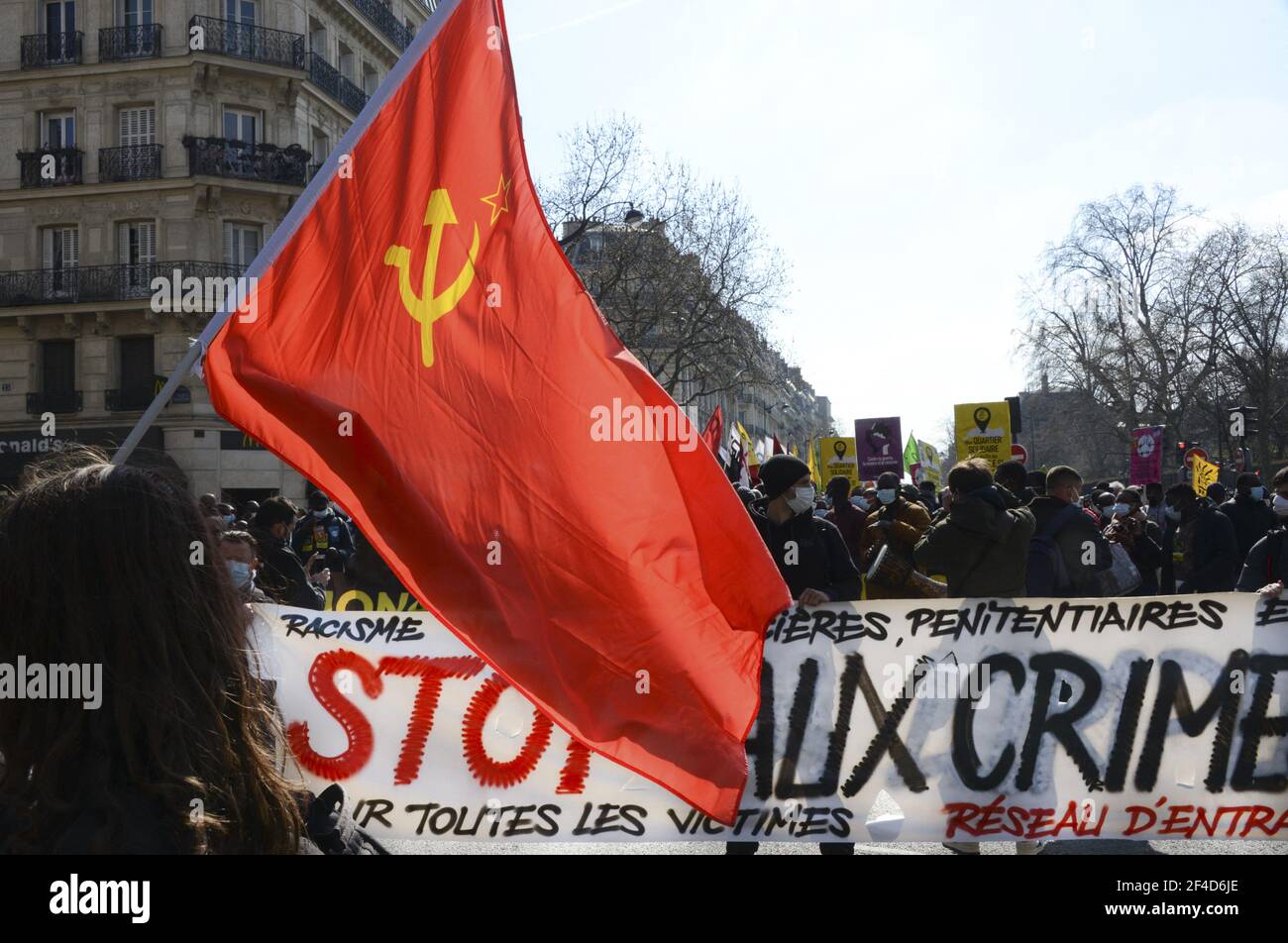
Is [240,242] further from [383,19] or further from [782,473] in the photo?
[782,473]

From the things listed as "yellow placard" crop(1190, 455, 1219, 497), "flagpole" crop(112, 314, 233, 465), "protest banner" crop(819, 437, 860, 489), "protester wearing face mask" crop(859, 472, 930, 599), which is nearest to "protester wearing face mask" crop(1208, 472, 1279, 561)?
"protester wearing face mask" crop(859, 472, 930, 599)

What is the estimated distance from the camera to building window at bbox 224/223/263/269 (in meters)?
33.5

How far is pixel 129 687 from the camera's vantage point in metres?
1.55

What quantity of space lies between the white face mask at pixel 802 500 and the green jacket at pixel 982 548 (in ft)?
2.93

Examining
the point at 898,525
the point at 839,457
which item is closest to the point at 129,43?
the point at 839,457

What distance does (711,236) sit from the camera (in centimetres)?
3678

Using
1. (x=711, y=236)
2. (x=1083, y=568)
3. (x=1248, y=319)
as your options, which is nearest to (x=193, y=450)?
(x=711, y=236)

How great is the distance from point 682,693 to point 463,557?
2.61 ft

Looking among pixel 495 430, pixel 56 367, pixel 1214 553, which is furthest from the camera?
pixel 56 367

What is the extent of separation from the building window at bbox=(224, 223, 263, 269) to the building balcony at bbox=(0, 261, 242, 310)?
15.3 inches

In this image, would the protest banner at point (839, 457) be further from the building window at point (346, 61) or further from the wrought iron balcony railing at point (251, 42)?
the building window at point (346, 61)

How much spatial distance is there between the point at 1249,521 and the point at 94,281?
30.4 meters

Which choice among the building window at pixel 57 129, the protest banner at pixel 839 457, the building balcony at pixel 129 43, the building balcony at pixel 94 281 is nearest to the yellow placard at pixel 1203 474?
the protest banner at pixel 839 457

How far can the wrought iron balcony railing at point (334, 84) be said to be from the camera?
35.3m
